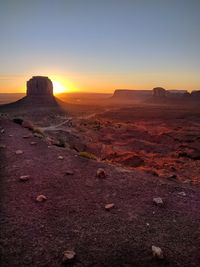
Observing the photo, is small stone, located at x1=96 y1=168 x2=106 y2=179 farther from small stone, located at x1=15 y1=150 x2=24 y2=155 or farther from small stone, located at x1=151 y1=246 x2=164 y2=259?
small stone, located at x1=151 y1=246 x2=164 y2=259

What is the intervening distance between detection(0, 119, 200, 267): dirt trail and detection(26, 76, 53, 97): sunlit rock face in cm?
9272

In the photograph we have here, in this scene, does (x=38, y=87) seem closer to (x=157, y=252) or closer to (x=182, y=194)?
(x=182, y=194)

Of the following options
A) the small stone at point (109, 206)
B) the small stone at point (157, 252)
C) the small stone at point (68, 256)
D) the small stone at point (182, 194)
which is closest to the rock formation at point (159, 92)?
the small stone at point (182, 194)

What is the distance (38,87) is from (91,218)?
9766 cm

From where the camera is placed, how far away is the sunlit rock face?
331 feet

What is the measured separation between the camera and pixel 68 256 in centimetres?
562

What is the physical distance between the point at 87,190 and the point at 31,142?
6157mm

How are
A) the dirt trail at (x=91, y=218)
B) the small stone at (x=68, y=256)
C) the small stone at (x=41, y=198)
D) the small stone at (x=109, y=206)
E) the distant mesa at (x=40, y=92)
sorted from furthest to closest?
1. the distant mesa at (x=40, y=92)
2. the small stone at (x=41, y=198)
3. the small stone at (x=109, y=206)
4. the dirt trail at (x=91, y=218)
5. the small stone at (x=68, y=256)

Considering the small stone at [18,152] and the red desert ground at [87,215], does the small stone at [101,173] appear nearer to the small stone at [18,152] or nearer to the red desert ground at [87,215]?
→ the red desert ground at [87,215]

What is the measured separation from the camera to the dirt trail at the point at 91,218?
19.3 feet

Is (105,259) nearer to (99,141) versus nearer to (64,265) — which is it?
(64,265)

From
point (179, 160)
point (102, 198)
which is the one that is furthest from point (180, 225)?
point (179, 160)

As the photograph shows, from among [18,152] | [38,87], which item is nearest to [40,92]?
[38,87]

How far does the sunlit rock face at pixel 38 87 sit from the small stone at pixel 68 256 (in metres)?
97.9
